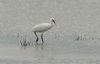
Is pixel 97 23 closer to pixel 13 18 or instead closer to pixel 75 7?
pixel 13 18

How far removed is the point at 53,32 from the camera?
2361 cm

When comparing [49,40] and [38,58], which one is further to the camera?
[49,40]

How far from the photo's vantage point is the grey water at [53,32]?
15836 millimetres

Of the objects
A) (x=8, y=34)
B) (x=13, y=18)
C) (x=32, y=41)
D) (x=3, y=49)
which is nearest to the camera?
(x=3, y=49)

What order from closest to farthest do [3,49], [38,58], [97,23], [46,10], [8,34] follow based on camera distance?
[38,58] < [3,49] < [8,34] < [97,23] < [46,10]

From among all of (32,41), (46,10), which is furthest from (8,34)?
(46,10)

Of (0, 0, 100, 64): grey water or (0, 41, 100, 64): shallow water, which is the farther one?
(0, 0, 100, 64): grey water

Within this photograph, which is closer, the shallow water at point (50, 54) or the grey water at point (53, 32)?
the shallow water at point (50, 54)

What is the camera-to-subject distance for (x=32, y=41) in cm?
1972

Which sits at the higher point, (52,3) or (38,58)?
(52,3)

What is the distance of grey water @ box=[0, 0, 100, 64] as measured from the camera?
1584 cm

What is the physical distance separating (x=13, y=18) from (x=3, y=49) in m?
12.4

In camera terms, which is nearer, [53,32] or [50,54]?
[50,54]

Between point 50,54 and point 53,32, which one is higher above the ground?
point 53,32
